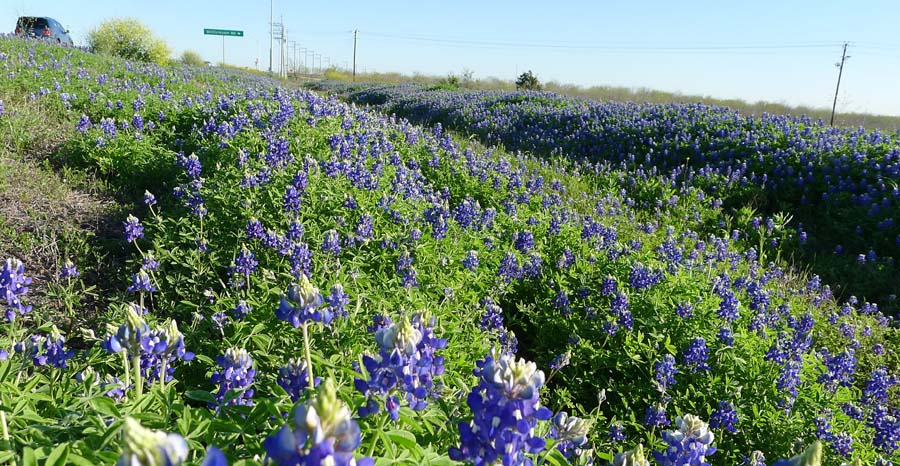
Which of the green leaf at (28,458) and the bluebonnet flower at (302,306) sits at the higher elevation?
the bluebonnet flower at (302,306)

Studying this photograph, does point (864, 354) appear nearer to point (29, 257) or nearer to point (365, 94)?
point (29, 257)

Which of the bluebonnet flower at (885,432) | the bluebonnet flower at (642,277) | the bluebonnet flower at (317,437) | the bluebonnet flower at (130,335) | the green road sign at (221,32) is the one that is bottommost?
the bluebonnet flower at (885,432)

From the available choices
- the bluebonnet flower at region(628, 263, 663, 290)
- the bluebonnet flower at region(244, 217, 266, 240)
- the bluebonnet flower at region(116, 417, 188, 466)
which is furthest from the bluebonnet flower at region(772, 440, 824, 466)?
the bluebonnet flower at region(244, 217, 266, 240)

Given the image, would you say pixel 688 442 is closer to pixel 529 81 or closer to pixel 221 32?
pixel 529 81

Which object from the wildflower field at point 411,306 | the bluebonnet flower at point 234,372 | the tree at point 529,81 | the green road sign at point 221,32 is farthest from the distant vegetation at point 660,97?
the bluebonnet flower at point 234,372

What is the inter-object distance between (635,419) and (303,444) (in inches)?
109

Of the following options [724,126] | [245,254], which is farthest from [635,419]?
[724,126]

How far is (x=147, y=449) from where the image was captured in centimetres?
76

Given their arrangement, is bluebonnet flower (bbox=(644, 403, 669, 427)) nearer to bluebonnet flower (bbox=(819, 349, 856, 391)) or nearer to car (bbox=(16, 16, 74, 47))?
bluebonnet flower (bbox=(819, 349, 856, 391))

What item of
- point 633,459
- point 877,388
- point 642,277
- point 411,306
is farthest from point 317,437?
point 877,388

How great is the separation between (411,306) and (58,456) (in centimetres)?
206

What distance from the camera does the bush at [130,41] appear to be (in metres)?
27.4

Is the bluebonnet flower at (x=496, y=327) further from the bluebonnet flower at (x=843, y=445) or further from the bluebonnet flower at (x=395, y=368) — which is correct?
the bluebonnet flower at (x=395, y=368)

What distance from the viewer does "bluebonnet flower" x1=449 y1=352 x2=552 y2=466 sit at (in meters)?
1.25
